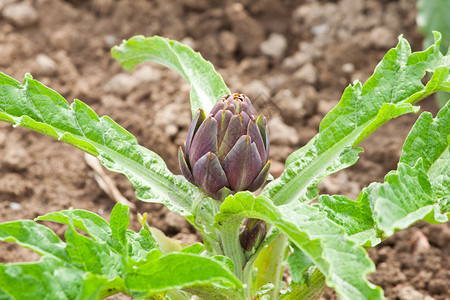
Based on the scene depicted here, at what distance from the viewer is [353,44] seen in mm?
2703

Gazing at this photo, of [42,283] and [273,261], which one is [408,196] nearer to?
[273,261]

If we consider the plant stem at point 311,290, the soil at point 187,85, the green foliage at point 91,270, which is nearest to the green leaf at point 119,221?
the green foliage at point 91,270

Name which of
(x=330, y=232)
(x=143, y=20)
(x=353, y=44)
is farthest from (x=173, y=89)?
(x=330, y=232)

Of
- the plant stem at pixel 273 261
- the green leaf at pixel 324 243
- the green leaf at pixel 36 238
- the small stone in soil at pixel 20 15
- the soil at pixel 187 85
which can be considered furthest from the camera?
the small stone in soil at pixel 20 15

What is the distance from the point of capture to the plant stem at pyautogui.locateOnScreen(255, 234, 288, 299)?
163 cm

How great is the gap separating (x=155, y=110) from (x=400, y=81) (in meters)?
1.22

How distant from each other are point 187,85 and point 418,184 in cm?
151

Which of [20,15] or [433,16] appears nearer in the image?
[433,16]

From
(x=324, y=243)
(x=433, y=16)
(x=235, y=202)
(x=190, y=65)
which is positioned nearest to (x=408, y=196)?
(x=324, y=243)

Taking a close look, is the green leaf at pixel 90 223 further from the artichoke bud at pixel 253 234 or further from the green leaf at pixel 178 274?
the artichoke bud at pixel 253 234

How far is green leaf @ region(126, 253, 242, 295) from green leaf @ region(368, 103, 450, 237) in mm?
291

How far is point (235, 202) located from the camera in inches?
49.8

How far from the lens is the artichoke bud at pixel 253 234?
1442mm

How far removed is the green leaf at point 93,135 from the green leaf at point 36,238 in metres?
0.27
